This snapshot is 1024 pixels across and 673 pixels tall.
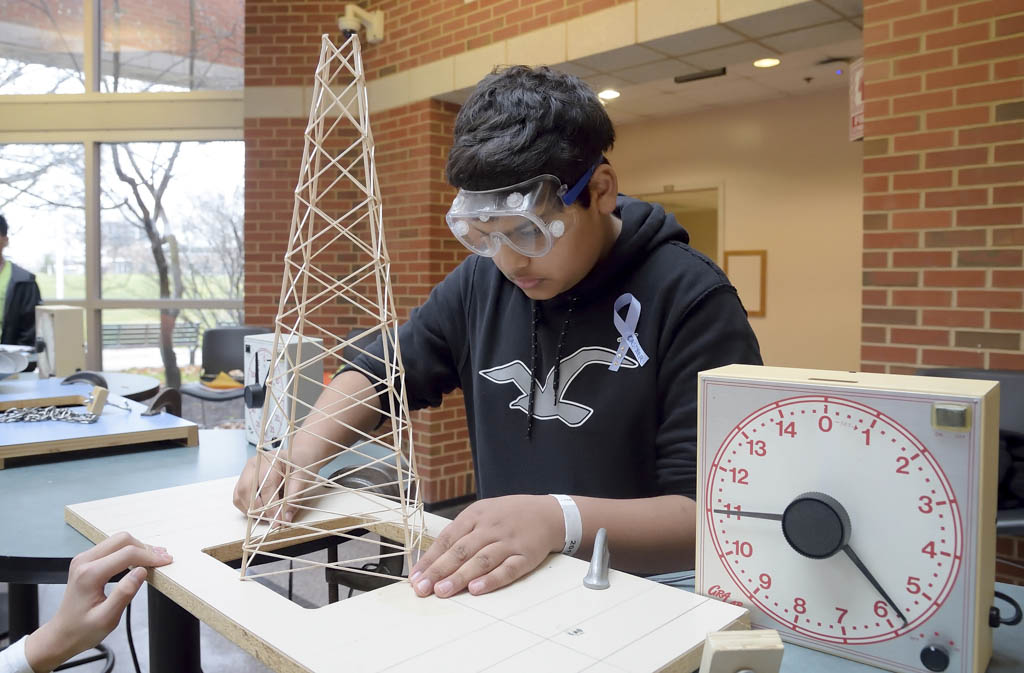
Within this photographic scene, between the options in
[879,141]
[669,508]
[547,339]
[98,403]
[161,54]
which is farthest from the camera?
[161,54]

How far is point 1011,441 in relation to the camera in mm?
2096

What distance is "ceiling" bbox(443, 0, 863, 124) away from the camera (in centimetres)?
285

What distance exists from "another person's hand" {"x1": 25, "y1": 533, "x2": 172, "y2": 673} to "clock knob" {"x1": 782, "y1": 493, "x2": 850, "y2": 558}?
704mm

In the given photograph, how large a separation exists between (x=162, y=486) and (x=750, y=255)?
5293mm

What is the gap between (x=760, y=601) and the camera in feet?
2.38

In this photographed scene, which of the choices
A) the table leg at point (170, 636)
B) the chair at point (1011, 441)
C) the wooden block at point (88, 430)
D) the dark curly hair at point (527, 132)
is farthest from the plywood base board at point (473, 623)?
the chair at point (1011, 441)

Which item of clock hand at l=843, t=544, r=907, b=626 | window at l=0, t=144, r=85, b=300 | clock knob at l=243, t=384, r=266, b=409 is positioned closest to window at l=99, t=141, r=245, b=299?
window at l=0, t=144, r=85, b=300

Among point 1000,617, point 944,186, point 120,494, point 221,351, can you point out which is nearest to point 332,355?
point 120,494

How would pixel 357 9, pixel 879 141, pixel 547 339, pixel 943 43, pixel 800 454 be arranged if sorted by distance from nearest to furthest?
pixel 800 454 < pixel 547 339 < pixel 943 43 < pixel 879 141 < pixel 357 9

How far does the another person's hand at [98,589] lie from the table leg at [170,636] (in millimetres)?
241

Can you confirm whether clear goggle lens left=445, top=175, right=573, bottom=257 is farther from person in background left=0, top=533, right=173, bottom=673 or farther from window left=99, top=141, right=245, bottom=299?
window left=99, top=141, right=245, bottom=299

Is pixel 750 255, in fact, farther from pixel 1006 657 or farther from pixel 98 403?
pixel 1006 657

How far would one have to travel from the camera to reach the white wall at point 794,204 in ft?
17.8

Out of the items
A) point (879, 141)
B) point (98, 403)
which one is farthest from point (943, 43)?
point (98, 403)
